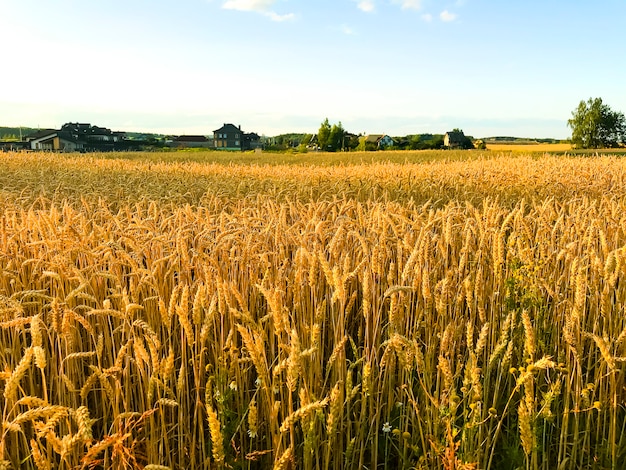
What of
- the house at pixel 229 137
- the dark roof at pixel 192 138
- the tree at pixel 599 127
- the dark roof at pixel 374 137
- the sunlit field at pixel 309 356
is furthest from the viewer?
the house at pixel 229 137

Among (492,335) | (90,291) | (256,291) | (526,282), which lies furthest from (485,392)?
(90,291)

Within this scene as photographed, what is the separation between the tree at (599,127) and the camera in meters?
87.2

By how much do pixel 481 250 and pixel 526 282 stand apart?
340 millimetres

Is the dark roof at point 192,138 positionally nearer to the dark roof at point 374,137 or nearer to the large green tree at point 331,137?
the large green tree at point 331,137

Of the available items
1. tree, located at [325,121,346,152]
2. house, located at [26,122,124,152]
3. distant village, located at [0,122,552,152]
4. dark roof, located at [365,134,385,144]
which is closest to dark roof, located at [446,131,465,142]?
distant village, located at [0,122,552,152]

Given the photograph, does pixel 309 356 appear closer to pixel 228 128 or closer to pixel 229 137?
pixel 229 137

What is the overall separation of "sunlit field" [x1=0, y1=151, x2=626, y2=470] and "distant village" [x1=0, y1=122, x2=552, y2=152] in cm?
5841

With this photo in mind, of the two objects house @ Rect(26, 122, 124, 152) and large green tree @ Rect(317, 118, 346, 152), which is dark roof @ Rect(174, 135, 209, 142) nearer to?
house @ Rect(26, 122, 124, 152)

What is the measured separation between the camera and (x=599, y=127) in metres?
87.7

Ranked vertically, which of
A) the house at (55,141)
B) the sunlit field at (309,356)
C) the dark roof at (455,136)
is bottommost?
the sunlit field at (309,356)

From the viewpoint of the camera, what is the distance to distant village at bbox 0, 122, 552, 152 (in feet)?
240

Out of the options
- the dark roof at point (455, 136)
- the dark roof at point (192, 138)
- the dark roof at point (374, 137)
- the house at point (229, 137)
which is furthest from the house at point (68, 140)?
the dark roof at point (455, 136)

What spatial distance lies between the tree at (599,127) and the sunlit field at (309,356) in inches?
3760

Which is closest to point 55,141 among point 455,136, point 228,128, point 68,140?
point 68,140
